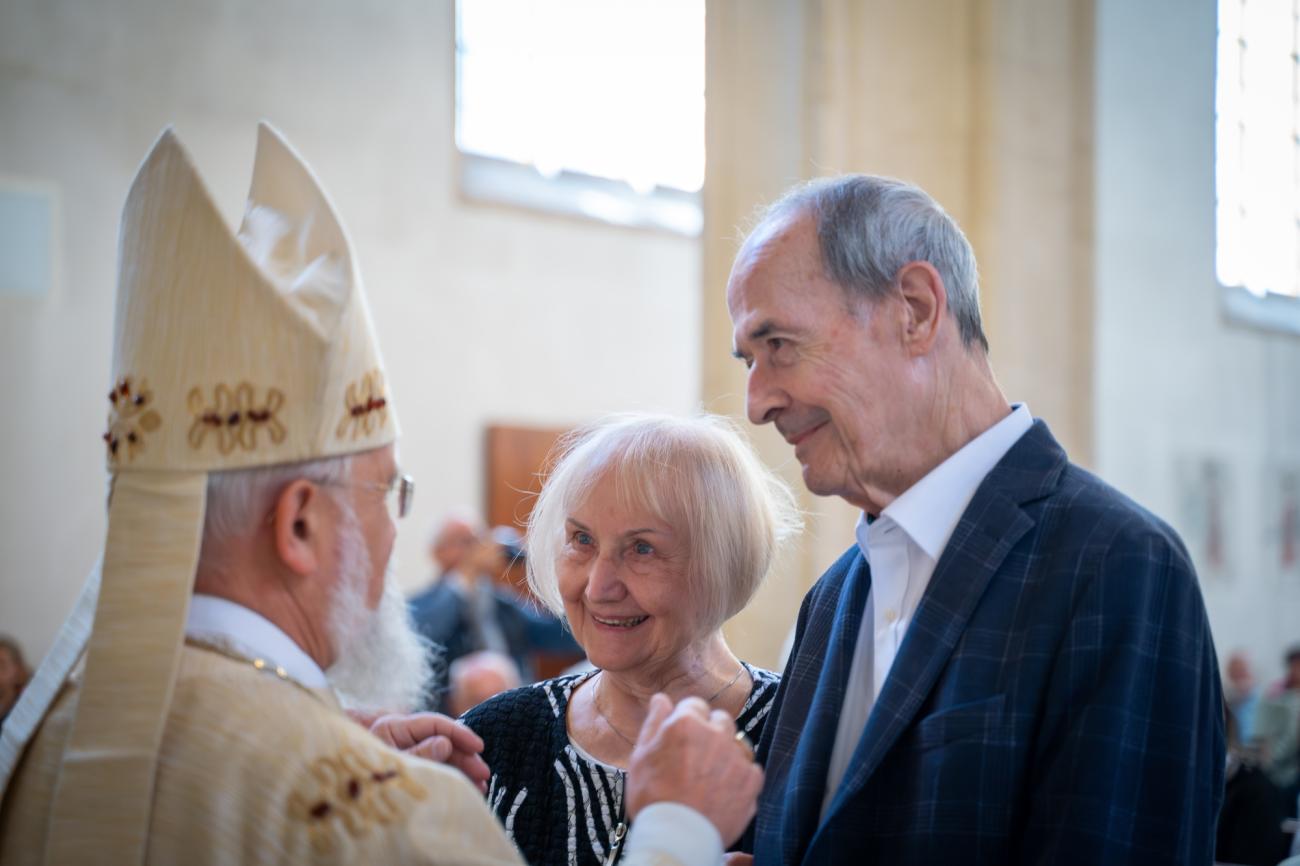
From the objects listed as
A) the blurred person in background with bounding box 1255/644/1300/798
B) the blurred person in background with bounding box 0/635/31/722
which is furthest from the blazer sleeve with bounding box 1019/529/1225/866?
the blurred person in background with bounding box 0/635/31/722

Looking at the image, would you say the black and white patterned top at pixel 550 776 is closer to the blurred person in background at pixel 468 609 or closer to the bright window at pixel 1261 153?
the blurred person in background at pixel 468 609

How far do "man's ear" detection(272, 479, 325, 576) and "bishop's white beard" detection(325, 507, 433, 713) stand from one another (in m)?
0.04

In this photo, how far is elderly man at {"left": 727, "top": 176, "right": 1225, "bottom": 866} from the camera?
5.85 feet

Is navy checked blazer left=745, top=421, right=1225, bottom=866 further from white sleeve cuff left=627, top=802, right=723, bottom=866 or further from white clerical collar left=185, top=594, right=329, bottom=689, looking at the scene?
white clerical collar left=185, top=594, right=329, bottom=689

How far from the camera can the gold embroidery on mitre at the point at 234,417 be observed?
182cm

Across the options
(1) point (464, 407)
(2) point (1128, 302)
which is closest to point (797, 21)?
(2) point (1128, 302)

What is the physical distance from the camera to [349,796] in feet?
5.56

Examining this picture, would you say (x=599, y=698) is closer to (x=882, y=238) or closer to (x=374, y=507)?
(x=374, y=507)

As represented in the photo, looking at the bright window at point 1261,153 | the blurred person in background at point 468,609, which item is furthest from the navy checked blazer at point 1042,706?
the bright window at point 1261,153

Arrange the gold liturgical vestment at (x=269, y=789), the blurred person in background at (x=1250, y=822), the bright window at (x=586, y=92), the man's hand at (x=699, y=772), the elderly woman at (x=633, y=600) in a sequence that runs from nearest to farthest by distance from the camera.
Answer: the gold liturgical vestment at (x=269, y=789), the man's hand at (x=699, y=772), the elderly woman at (x=633, y=600), the blurred person in background at (x=1250, y=822), the bright window at (x=586, y=92)

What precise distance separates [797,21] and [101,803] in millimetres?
4198

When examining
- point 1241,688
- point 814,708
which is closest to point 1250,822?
point 814,708

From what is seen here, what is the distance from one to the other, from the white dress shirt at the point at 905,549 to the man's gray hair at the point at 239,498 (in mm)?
927

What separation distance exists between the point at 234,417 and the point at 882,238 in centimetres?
104
